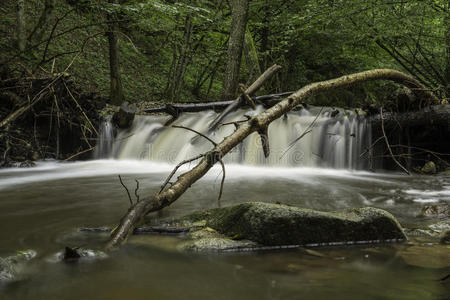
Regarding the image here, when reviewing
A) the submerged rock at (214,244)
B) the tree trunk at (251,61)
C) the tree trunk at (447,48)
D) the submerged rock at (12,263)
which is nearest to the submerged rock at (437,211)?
the submerged rock at (214,244)

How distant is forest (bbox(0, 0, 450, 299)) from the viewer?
6.48 ft

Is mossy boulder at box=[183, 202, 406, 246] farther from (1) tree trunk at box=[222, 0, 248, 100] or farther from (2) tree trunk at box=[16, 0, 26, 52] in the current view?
(2) tree trunk at box=[16, 0, 26, 52]

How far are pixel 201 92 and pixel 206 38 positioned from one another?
333 centimetres

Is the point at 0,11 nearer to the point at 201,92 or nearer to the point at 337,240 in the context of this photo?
the point at 201,92

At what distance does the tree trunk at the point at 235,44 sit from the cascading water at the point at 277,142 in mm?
803

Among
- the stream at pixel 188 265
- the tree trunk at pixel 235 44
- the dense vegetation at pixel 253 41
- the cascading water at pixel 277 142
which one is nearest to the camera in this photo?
the stream at pixel 188 265

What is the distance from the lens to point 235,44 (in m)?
9.55

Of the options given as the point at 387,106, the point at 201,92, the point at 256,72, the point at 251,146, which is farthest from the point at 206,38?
the point at 387,106

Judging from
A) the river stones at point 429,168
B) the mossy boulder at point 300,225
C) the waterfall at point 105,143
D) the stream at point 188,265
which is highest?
the waterfall at point 105,143

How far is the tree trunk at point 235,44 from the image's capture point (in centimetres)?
953

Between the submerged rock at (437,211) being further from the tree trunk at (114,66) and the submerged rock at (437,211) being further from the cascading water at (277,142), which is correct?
the tree trunk at (114,66)

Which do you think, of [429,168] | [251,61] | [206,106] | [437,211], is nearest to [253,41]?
[251,61]

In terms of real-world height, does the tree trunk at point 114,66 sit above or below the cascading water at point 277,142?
above

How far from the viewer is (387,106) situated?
7426 mm
